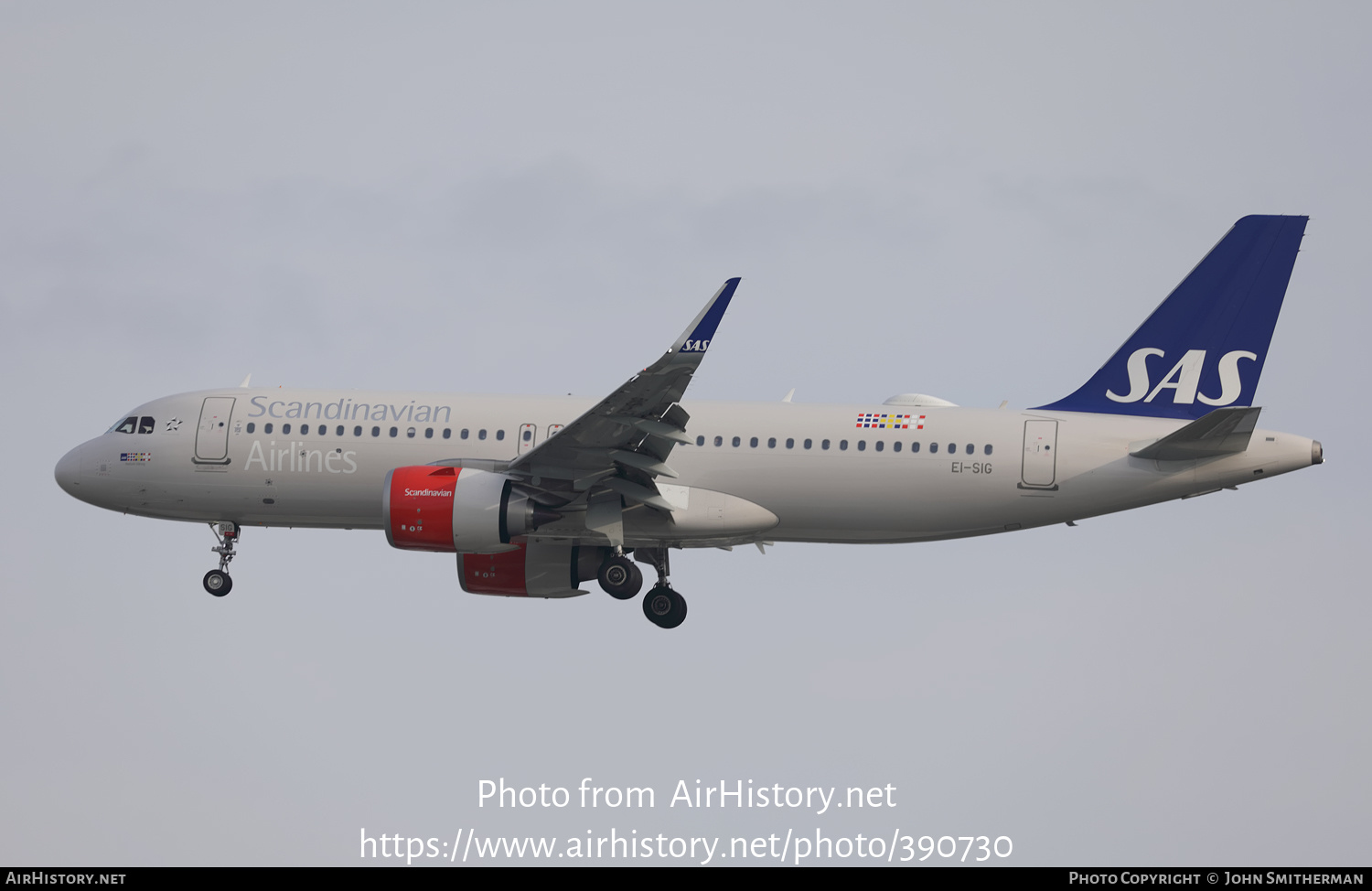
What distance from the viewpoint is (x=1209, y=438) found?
3503 cm

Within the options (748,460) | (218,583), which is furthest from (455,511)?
(218,583)

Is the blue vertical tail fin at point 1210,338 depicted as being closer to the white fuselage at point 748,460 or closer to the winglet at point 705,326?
the white fuselage at point 748,460

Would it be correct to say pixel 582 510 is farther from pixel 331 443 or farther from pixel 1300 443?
pixel 1300 443

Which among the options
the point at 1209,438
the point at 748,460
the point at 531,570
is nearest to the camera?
the point at 1209,438

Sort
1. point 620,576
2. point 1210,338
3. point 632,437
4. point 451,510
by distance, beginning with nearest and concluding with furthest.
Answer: point 632,437 < point 451,510 < point 620,576 < point 1210,338

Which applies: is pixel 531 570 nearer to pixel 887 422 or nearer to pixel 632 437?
pixel 632 437

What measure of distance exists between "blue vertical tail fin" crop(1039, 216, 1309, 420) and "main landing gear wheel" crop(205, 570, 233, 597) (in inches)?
828

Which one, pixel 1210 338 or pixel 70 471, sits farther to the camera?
pixel 70 471

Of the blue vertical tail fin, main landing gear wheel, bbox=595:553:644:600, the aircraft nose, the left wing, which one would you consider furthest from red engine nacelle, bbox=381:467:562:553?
the blue vertical tail fin

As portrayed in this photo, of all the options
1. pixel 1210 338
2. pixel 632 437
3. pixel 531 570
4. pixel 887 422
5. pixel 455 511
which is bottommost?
pixel 531 570

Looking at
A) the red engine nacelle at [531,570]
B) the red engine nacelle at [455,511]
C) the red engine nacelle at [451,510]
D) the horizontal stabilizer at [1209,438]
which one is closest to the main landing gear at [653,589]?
the red engine nacelle at [531,570]

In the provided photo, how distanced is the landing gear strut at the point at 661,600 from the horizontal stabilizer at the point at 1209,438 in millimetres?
11313

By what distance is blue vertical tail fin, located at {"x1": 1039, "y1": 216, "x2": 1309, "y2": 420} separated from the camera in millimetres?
37750

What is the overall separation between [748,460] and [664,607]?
14.9 ft
